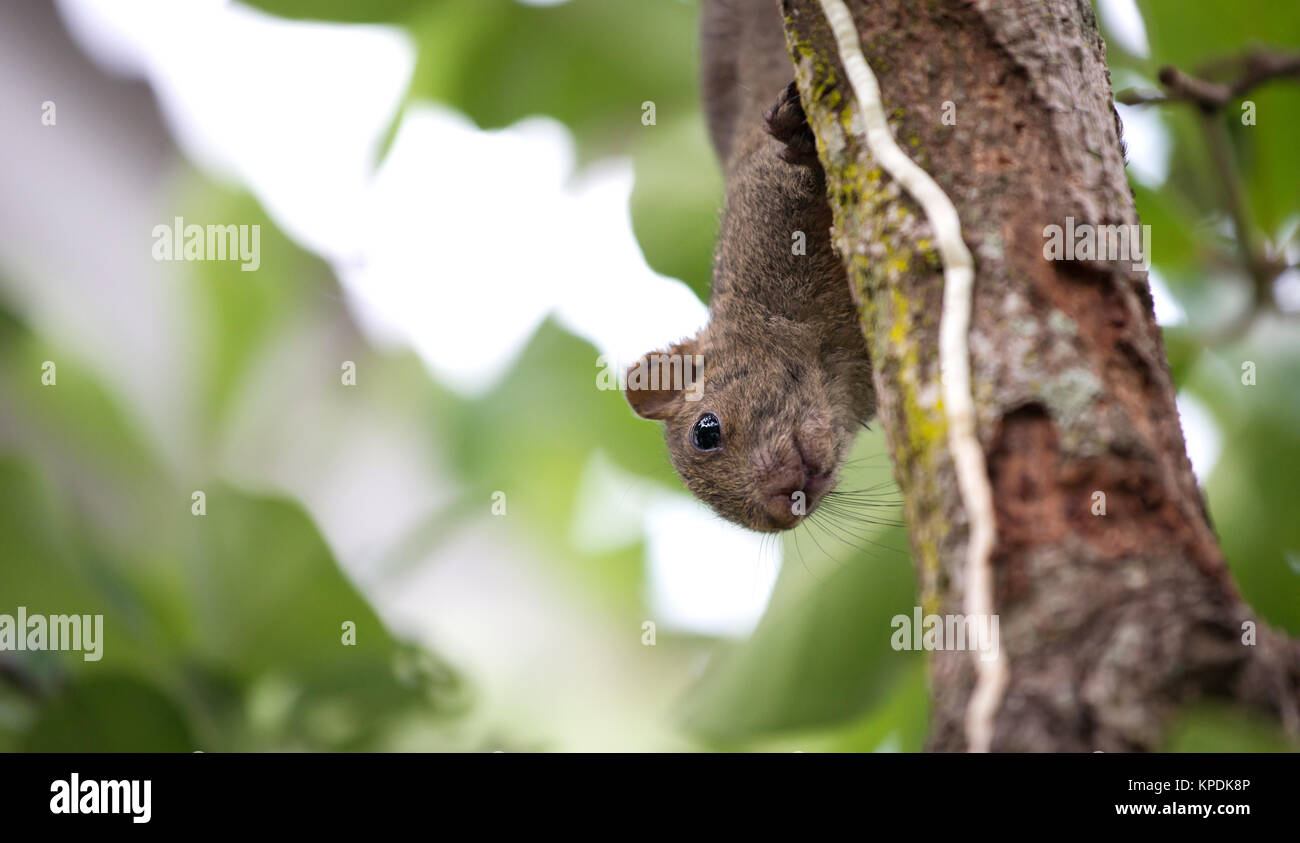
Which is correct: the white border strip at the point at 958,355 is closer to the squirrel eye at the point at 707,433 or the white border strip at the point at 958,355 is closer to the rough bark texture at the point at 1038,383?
the rough bark texture at the point at 1038,383

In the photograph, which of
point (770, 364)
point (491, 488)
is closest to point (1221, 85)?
point (770, 364)

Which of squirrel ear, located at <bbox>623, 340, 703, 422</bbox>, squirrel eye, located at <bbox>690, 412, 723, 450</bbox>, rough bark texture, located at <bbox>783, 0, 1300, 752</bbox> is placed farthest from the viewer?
squirrel ear, located at <bbox>623, 340, 703, 422</bbox>

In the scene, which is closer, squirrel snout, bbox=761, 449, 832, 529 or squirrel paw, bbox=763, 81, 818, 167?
squirrel paw, bbox=763, 81, 818, 167

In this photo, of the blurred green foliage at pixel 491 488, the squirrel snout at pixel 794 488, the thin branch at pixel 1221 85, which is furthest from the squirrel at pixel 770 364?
the thin branch at pixel 1221 85

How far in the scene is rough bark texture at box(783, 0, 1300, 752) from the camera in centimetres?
79

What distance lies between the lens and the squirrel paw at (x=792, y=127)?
5.70 ft

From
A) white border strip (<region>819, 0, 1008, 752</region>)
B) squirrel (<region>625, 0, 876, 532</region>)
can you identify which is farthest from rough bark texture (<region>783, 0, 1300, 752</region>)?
squirrel (<region>625, 0, 876, 532</region>)

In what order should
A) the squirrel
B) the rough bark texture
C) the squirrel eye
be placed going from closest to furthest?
the rough bark texture, the squirrel, the squirrel eye

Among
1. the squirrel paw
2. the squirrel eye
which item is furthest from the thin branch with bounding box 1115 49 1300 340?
the squirrel eye

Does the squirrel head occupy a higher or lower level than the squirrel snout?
higher

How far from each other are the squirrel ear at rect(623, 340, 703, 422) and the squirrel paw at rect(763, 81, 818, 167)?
2.45 feet

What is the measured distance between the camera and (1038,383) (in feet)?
3.12

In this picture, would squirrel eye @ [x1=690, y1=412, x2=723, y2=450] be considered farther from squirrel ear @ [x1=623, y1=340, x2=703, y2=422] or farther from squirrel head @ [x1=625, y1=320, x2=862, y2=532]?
squirrel ear @ [x1=623, y1=340, x2=703, y2=422]
